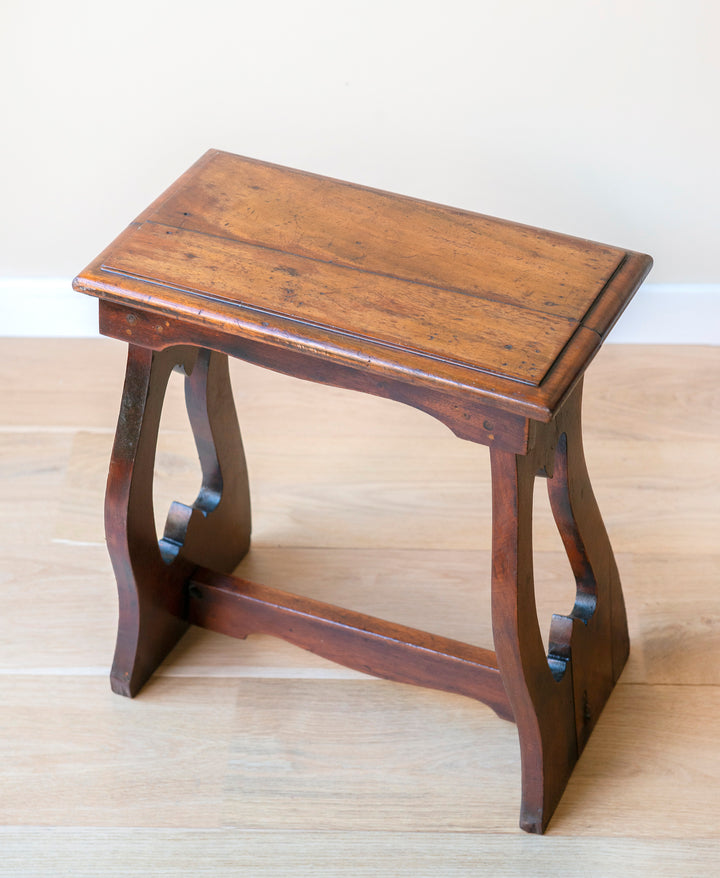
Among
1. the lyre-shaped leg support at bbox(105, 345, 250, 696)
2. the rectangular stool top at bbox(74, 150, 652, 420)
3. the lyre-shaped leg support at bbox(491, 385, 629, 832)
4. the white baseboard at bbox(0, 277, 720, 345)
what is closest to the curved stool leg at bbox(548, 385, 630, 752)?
the lyre-shaped leg support at bbox(491, 385, 629, 832)

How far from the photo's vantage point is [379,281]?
1.16 m

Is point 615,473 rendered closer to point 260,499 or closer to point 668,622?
point 668,622

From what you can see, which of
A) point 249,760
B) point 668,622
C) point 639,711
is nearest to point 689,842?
point 639,711

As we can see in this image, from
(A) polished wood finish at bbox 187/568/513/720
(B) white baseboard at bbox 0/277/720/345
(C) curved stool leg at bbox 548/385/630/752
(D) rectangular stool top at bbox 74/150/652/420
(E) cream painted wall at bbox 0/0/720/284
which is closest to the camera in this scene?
(D) rectangular stool top at bbox 74/150/652/420

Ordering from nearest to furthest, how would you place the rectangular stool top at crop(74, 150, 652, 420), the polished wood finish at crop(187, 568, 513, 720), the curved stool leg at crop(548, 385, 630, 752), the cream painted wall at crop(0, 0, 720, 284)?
the rectangular stool top at crop(74, 150, 652, 420) → the curved stool leg at crop(548, 385, 630, 752) → the polished wood finish at crop(187, 568, 513, 720) → the cream painted wall at crop(0, 0, 720, 284)

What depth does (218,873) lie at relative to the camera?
1312 millimetres

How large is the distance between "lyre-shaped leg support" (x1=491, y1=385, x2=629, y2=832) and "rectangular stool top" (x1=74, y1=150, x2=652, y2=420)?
0.31 feet

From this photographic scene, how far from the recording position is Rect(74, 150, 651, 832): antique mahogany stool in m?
1.09

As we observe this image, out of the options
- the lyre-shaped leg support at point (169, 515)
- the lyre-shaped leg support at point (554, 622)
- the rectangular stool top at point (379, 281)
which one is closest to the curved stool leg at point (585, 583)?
the lyre-shaped leg support at point (554, 622)

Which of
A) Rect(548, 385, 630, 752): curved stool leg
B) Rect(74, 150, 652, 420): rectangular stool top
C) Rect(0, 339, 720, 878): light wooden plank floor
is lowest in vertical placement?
Rect(0, 339, 720, 878): light wooden plank floor

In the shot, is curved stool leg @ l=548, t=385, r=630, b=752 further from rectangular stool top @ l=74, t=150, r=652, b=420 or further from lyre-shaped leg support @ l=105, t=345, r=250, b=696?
lyre-shaped leg support @ l=105, t=345, r=250, b=696

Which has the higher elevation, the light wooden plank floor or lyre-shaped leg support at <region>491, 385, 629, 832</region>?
lyre-shaped leg support at <region>491, 385, 629, 832</region>

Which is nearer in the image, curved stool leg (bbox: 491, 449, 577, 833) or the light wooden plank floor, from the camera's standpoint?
curved stool leg (bbox: 491, 449, 577, 833)

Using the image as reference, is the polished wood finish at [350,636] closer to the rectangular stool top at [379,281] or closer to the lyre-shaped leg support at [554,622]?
the lyre-shaped leg support at [554,622]
